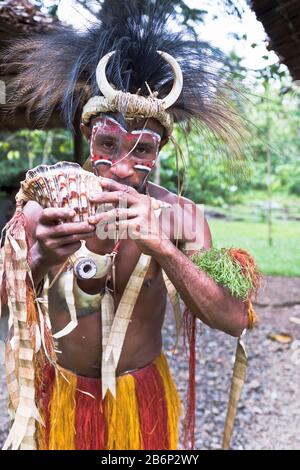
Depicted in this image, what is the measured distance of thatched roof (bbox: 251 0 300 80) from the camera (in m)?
2.06

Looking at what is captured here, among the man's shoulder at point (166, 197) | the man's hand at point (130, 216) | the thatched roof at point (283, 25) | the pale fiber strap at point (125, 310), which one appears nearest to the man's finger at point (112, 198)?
the man's hand at point (130, 216)

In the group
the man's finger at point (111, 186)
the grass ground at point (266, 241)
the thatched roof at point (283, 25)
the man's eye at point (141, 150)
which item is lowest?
the grass ground at point (266, 241)

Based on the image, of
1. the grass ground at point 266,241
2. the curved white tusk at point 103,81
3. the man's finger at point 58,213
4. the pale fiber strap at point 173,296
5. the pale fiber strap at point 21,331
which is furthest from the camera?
the grass ground at point 266,241

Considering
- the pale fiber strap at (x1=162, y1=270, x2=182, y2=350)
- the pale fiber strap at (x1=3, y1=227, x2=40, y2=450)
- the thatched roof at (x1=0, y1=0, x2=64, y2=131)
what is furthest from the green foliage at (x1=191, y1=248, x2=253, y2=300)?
the thatched roof at (x1=0, y1=0, x2=64, y2=131)

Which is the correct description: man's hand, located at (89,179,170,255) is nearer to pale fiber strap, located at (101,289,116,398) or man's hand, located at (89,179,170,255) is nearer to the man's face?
the man's face

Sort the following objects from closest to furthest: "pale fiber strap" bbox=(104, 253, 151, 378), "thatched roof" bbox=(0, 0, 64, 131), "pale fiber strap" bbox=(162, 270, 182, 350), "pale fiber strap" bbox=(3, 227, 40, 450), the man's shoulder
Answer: "pale fiber strap" bbox=(3, 227, 40, 450), "pale fiber strap" bbox=(104, 253, 151, 378), "pale fiber strap" bbox=(162, 270, 182, 350), the man's shoulder, "thatched roof" bbox=(0, 0, 64, 131)

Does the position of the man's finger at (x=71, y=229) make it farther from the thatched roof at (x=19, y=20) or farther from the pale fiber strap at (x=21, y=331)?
the thatched roof at (x=19, y=20)

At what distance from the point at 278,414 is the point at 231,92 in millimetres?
2540

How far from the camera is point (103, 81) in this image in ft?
5.06

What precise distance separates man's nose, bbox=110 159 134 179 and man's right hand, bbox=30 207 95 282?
289 mm

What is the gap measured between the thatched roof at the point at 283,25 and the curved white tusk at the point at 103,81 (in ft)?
2.88

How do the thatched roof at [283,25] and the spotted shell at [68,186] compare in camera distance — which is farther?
the thatched roof at [283,25]

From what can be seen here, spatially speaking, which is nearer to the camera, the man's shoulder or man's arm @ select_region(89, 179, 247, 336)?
man's arm @ select_region(89, 179, 247, 336)

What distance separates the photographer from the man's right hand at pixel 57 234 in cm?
128
